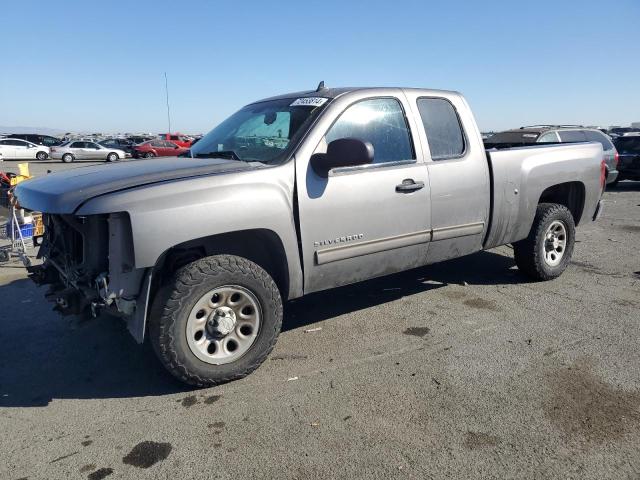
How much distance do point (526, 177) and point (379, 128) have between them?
1750mm

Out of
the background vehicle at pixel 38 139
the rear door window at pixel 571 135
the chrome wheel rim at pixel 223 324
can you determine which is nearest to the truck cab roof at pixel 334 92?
the chrome wheel rim at pixel 223 324

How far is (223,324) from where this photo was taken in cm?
327

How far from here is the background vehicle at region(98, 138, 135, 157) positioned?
36.8 meters

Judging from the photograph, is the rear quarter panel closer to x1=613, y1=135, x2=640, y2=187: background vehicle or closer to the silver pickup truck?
the silver pickup truck

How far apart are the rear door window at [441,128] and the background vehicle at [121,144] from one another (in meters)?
34.4

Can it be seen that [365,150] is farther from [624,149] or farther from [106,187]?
[624,149]

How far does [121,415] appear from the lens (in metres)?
3.01

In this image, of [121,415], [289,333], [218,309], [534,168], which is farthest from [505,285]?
[121,415]

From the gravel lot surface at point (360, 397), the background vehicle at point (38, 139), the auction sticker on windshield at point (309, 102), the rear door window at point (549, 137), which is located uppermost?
the background vehicle at point (38, 139)

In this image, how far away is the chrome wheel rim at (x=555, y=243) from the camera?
17.5 feet

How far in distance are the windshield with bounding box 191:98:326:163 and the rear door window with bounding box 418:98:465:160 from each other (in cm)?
100

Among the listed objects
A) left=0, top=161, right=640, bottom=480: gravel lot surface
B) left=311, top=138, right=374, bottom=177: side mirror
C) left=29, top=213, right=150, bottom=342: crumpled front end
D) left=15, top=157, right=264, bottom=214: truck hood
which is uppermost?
left=311, top=138, right=374, bottom=177: side mirror

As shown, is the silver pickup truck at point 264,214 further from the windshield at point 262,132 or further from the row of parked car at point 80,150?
the row of parked car at point 80,150

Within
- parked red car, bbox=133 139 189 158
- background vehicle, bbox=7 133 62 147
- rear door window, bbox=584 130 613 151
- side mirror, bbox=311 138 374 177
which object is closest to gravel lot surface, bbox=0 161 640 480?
side mirror, bbox=311 138 374 177
